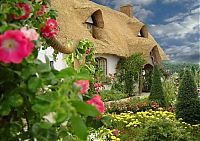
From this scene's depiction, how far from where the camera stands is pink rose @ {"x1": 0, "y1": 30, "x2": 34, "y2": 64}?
1.01 meters

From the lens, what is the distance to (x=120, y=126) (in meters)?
8.41

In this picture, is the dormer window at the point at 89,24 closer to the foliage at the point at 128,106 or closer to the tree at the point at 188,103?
the foliage at the point at 128,106

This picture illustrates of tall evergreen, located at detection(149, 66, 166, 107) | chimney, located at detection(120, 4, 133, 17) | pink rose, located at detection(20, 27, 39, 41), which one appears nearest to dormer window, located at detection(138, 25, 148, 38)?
chimney, located at detection(120, 4, 133, 17)

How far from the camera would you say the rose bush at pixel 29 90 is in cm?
101

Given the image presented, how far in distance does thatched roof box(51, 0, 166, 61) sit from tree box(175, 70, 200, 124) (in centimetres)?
548

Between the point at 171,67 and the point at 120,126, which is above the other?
the point at 171,67

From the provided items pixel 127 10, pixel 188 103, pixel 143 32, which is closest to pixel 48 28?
pixel 188 103

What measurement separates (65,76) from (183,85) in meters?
9.10

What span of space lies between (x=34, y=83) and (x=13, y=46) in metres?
0.12

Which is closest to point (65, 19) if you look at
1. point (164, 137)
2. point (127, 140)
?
point (127, 140)

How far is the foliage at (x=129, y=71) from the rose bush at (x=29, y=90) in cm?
1734

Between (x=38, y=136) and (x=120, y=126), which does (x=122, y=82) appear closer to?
(x=120, y=126)

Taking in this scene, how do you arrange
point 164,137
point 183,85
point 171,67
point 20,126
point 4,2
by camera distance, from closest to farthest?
point 20,126
point 4,2
point 164,137
point 183,85
point 171,67

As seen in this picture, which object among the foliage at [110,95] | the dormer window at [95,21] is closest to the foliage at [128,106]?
the foliage at [110,95]
